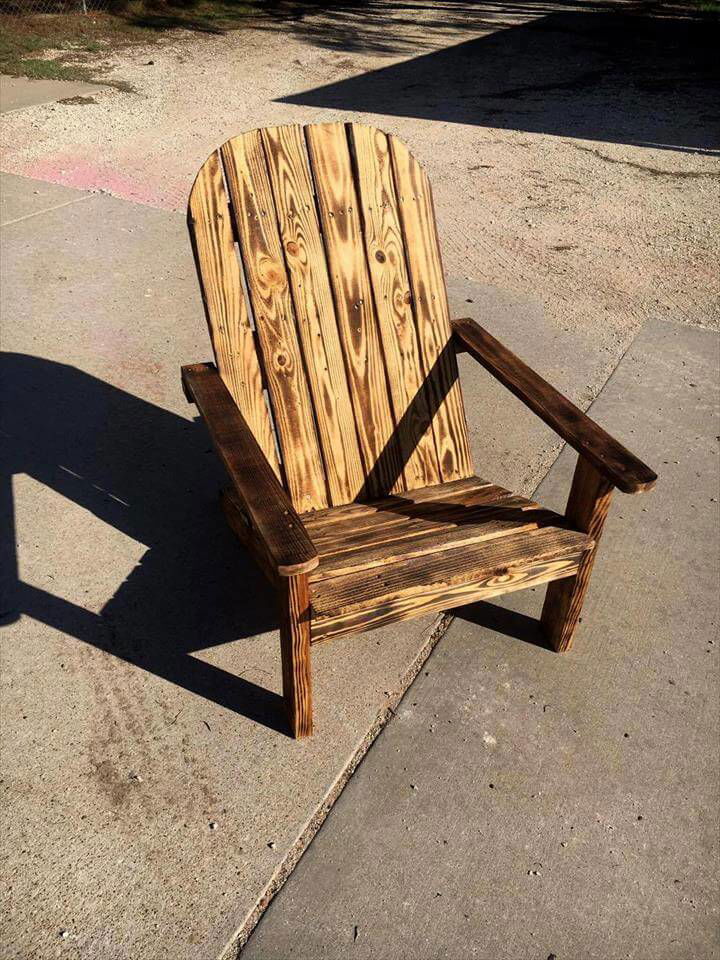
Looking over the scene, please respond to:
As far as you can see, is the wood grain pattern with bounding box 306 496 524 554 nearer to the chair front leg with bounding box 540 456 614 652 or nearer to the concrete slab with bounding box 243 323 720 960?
the chair front leg with bounding box 540 456 614 652

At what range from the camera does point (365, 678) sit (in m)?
2.52

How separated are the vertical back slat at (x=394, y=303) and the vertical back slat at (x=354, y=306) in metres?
0.03

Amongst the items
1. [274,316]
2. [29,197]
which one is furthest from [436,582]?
[29,197]

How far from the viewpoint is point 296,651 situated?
212 centimetres

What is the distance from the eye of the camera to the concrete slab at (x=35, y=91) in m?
7.66

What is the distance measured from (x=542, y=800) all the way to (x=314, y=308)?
1596mm

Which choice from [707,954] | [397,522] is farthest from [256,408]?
[707,954]

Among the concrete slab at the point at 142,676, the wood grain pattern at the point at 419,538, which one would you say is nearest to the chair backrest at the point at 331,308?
the wood grain pattern at the point at 419,538

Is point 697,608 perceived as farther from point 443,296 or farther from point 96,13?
point 96,13

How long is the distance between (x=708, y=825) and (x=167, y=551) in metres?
1.84

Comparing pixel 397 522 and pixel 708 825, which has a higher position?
pixel 397 522

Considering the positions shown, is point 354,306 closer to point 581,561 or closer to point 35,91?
point 581,561

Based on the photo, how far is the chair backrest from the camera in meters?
2.60

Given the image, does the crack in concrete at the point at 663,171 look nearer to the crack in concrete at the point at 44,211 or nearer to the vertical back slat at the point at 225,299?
the crack in concrete at the point at 44,211
